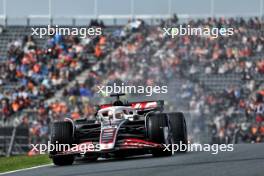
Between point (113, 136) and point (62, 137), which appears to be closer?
point (113, 136)

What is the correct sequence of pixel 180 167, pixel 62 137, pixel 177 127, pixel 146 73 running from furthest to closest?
pixel 146 73 < pixel 177 127 < pixel 62 137 < pixel 180 167

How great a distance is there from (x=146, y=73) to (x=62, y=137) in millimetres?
13716

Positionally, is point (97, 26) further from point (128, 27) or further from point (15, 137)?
point (15, 137)

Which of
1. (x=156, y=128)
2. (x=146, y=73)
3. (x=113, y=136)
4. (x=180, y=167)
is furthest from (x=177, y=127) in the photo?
(x=146, y=73)

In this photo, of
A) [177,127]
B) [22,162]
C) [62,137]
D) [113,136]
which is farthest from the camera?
[22,162]

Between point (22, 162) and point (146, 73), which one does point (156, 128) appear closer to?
point (22, 162)

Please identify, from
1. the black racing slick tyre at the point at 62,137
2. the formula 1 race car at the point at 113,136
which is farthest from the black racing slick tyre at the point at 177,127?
the black racing slick tyre at the point at 62,137

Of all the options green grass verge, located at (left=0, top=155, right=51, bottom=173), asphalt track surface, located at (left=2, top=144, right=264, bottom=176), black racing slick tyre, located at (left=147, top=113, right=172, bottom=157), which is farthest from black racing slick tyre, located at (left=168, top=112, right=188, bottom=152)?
green grass verge, located at (left=0, top=155, right=51, bottom=173)

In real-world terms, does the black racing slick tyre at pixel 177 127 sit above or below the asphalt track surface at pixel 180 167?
above

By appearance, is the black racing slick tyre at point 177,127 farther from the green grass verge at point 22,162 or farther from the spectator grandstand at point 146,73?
the spectator grandstand at point 146,73

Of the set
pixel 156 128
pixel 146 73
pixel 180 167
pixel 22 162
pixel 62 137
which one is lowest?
pixel 22 162

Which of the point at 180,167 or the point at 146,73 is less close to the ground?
the point at 146,73

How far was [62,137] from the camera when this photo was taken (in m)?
15.8

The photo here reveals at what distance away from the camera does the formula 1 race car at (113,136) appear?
50.9 feet
